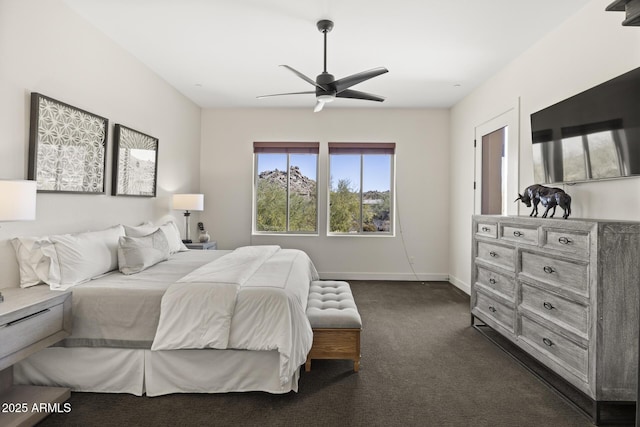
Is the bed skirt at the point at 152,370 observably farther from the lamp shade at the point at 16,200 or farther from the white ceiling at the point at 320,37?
the white ceiling at the point at 320,37

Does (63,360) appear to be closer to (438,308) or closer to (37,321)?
(37,321)

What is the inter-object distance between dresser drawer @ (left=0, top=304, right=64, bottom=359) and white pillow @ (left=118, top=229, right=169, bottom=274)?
765 mm

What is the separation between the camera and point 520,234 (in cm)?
287

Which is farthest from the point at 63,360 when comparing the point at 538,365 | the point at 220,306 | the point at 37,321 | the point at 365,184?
the point at 365,184

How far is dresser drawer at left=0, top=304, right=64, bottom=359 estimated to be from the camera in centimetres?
179

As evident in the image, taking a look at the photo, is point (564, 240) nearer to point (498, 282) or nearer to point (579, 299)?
point (579, 299)

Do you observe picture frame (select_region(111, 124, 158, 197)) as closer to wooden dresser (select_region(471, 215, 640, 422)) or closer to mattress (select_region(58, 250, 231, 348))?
mattress (select_region(58, 250, 231, 348))

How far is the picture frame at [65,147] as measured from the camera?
103 inches

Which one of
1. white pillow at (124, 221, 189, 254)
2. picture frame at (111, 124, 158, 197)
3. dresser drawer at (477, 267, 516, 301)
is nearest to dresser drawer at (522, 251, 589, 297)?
dresser drawer at (477, 267, 516, 301)

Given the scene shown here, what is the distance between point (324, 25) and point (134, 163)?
253 cm

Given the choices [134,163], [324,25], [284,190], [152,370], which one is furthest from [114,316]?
[284,190]

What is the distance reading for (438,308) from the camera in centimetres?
441

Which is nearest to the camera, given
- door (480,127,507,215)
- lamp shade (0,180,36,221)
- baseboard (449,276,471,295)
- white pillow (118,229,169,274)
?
lamp shade (0,180,36,221)

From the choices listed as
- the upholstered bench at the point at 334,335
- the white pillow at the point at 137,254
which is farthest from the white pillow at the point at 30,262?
the upholstered bench at the point at 334,335
